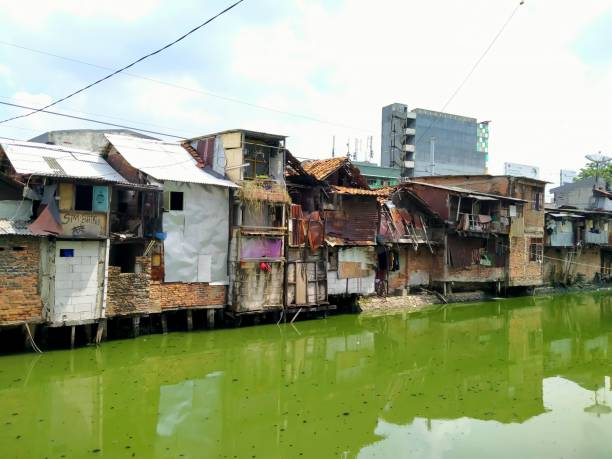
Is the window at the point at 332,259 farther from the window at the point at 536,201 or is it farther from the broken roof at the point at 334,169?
the window at the point at 536,201

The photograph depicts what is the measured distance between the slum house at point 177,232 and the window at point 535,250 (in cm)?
2050

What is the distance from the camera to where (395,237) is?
24250mm

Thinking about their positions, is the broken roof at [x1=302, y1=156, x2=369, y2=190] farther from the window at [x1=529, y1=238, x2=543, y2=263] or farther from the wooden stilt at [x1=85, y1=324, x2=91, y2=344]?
the window at [x1=529, y1=238, x2=543, y2=263]

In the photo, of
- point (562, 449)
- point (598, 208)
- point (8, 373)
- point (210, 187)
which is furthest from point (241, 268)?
point (598, 208)

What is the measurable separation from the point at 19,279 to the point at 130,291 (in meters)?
2.90

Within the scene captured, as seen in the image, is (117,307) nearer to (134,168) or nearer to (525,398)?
(134,168)

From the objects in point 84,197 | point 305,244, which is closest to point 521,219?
point 305,244

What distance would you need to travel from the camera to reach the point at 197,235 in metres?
16.6

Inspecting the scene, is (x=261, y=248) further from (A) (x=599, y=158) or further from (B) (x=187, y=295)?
(A) (x=599, y=158)

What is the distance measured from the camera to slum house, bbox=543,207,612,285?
32781 millimetres

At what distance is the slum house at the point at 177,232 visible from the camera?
612 inches

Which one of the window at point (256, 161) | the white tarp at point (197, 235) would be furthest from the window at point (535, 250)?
the white tarp at point (197, 235)

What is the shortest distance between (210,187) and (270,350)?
5.67m

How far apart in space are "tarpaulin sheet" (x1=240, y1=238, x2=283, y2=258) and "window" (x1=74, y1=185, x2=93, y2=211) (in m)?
5.14
